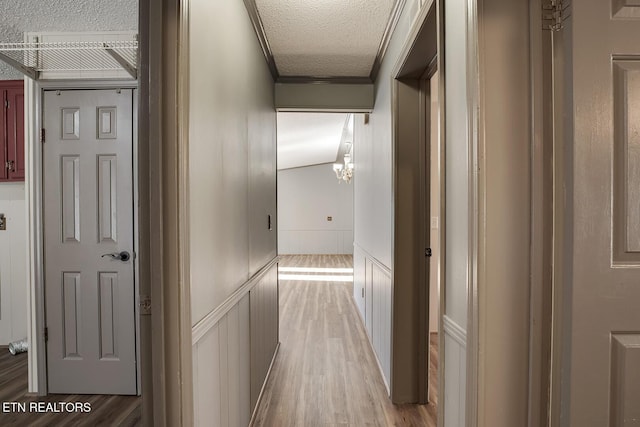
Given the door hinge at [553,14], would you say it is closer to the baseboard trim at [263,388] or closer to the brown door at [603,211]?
the brown door at [603,211]

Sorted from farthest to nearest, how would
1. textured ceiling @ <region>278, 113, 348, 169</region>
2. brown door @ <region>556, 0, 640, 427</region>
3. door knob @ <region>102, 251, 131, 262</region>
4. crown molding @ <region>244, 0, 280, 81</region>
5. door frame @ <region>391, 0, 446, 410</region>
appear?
textured ceiling @ <region>278, 113, 348, 169</region> < door knob @ <region>102, 251, 131, 262</region> < door frame @ <region>391, 0, 446, 410</region> < crown molding @ <region>244, 0, 280, 81</region> < brown door @ <region>556, 0, 640, 427</region>

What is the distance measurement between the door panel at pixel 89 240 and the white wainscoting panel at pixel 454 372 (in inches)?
86.2

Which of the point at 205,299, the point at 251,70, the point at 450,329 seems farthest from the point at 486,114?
the point at 251,70

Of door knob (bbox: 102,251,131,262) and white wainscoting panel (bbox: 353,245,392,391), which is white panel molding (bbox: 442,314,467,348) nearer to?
white wainscoting panel (bbox: 353,245,392,391)

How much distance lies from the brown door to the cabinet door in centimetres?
392

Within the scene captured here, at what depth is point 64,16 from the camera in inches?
94.3

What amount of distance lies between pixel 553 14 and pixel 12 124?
3932 mm

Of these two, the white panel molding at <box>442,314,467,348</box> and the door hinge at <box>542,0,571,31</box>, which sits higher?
the door hinge at <box>542,0,571,31</box>

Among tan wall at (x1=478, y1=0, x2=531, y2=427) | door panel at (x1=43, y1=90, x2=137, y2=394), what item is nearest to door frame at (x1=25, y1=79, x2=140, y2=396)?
door panel at (x1=43, y1=90, x2=137, y2=394)

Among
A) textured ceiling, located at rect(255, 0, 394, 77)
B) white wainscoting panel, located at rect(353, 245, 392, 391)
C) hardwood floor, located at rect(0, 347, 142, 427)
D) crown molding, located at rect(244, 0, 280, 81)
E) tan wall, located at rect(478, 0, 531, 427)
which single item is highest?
textured ceiling, located at rect(255, 0, 394, 77)

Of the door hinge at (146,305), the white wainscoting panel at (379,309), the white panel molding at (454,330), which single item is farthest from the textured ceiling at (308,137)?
the door hinge at (146,305)

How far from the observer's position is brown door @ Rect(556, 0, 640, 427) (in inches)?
39.9

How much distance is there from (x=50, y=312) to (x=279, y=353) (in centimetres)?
185

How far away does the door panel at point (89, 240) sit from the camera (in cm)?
261
